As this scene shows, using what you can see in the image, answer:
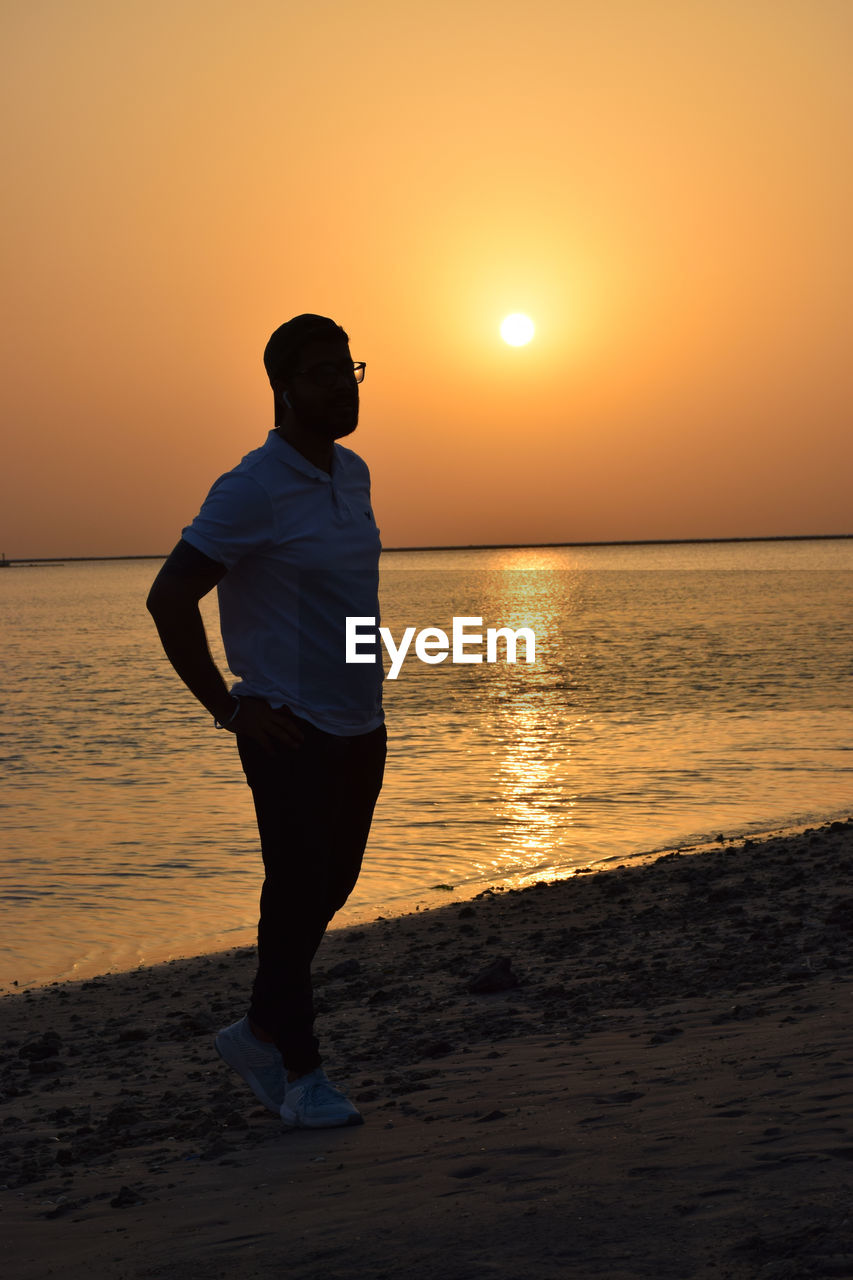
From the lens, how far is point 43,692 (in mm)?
33438

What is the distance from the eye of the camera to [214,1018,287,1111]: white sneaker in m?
4.02

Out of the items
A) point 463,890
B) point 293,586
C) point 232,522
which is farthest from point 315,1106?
point 463,890

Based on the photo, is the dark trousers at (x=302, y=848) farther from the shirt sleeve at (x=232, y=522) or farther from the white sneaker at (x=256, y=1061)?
the shirt sleeve at (x=232, y=522)

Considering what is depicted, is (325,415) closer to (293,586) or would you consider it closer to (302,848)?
(293,586)

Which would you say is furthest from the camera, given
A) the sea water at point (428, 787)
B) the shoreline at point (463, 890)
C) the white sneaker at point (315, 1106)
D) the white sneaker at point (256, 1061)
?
the sea water at point (428, 787)

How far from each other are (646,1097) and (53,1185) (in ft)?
5.96

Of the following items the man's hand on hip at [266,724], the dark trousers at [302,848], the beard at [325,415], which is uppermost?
the beard at [325,415]

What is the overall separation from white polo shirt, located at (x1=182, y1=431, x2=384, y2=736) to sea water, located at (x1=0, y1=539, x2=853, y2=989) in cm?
528

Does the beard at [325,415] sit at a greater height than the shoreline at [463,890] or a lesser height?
greater

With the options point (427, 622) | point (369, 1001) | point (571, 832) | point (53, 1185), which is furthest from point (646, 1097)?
point (427, 622)

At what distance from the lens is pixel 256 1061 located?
402cm

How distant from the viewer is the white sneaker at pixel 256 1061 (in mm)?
4016

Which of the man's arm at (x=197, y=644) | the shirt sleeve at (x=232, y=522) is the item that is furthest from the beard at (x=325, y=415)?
the man's arm at (x=197, y=644)

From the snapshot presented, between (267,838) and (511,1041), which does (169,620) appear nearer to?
(267,838)
